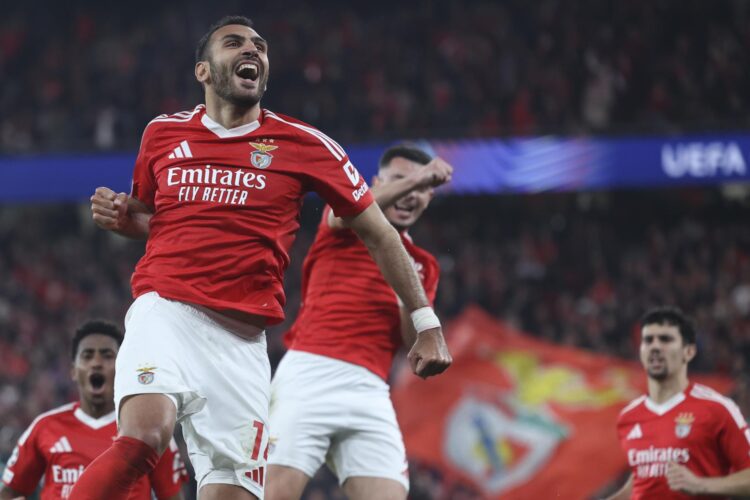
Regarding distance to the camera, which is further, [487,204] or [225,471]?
[487,204]

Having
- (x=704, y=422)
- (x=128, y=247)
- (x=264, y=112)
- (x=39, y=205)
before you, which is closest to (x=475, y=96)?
(x=128, y=247)

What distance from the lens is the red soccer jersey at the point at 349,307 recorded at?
5.75 meters

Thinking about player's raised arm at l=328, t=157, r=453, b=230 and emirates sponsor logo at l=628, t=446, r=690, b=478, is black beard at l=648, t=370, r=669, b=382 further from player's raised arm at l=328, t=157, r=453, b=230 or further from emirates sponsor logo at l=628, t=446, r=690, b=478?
player's raised arm at l=328, t=157, r=453, b=230

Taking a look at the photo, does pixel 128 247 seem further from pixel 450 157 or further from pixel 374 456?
pixel 374 456

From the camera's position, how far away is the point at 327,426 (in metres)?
5.55

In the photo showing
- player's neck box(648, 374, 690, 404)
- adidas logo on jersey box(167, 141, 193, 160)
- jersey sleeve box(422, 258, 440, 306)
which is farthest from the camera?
player's neck box(648, 374, 690, 404)

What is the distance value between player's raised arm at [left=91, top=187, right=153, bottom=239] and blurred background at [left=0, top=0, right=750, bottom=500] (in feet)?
31.5

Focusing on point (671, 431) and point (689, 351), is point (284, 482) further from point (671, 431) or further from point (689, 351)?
point (689, 351)

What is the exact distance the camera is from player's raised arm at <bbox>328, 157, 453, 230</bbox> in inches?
197

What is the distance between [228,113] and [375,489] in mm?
2026

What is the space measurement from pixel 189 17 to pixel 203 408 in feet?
60.7

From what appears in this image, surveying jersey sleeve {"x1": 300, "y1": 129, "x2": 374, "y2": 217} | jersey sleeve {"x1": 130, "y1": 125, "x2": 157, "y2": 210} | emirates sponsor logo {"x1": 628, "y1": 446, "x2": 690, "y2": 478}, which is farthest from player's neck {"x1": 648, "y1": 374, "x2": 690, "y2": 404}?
jersey sleeve {"x1": 130, "y1": 125, "x2": 157, "y2": 210}

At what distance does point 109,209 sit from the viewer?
4395 millimetres

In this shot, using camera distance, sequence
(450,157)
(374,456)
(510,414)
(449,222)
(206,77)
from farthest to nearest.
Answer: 1. (449,222)
2. (450,157)
3. (510,414)
4. (374,456)
5. (206,77)
